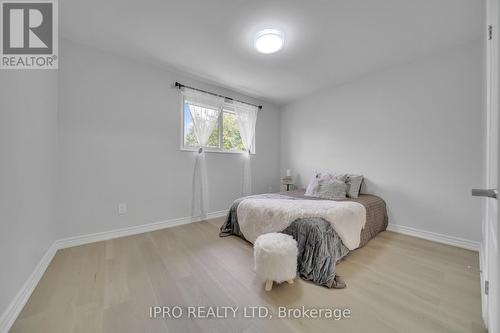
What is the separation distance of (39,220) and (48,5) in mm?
1954

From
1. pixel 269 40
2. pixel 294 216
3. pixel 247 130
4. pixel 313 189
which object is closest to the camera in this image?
pixel 294 216

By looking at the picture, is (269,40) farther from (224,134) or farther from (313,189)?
(313,189)

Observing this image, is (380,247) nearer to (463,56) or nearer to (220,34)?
(463,56)

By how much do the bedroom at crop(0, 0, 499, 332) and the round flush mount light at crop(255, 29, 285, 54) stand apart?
21 millimetres

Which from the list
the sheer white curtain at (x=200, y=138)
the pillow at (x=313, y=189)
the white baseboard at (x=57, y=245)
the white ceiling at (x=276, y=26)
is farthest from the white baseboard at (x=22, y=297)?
the pillow at (x=313, y=189)

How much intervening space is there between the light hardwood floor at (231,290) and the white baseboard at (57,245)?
0.05m

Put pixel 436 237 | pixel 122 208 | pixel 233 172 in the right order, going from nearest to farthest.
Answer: pixel 436 237
pixel 122 208
pixel 233 172

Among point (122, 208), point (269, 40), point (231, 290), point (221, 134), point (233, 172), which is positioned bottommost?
point (231, 290)

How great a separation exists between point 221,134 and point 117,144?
1637 mm

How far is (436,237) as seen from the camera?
2.36m

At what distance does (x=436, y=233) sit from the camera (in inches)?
93.0

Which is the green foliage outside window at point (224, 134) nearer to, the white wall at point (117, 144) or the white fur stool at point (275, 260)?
the white wall at point (117, 144)

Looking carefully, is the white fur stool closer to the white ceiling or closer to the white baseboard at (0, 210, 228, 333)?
the white baseboard at (0, 210, 228, 333)

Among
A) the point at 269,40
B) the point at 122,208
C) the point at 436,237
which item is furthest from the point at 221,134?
the point at 436,237
